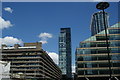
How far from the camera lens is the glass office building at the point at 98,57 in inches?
2985

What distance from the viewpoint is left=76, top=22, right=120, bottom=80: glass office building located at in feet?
249

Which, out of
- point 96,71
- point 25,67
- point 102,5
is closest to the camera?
point 102,5

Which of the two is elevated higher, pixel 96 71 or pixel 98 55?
pixel 98 55

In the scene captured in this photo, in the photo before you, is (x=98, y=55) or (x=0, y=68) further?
(x=98, y=55)

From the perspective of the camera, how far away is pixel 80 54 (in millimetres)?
78312

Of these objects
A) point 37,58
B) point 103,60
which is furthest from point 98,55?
point 37,58

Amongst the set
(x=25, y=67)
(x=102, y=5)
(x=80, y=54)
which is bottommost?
(x=25, y=67)

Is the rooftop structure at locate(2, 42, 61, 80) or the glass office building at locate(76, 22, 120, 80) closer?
the glass office building at locate(76, 22, 120, 80)

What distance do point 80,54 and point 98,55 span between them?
22.6 ft

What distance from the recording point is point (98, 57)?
7731 centimetres

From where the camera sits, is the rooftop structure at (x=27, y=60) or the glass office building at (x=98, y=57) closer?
the glass office building at (x=98, y=57)

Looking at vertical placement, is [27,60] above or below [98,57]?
below

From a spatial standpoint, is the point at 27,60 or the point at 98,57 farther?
the point at 27,60

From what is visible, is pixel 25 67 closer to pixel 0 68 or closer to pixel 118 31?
pixel 118 31
